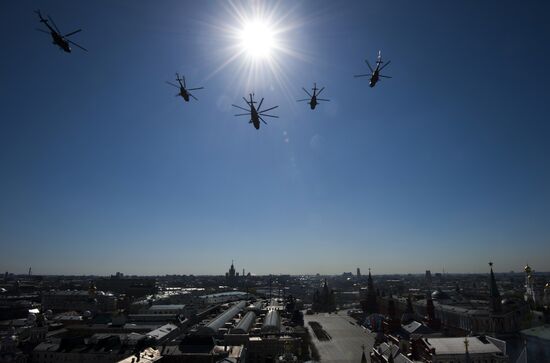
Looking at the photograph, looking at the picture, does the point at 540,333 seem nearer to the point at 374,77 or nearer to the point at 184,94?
the point at 374,77

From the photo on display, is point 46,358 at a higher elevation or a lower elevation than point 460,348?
lower

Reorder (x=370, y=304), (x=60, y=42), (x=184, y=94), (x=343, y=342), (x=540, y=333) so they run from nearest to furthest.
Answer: (x=60, y=42), (x=184, y=94), (x=540, y=333), (x=343, y=342), (x=370, y=304)

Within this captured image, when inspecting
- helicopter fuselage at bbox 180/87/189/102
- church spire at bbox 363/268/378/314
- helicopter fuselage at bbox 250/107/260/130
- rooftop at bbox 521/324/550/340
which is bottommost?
church spire at bbox 363/268/378/314

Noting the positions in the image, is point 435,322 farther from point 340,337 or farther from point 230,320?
point 230,320

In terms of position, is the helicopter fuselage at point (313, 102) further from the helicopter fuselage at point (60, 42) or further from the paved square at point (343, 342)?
the paved square at point (343, 342)

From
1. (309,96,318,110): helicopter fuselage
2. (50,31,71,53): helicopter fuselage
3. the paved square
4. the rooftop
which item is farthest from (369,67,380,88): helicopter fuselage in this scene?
the paved square

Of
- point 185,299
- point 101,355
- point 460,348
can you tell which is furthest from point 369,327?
point 185,299

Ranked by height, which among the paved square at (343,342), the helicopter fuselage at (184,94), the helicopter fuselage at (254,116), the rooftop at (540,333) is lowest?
the paved square at (343,342)

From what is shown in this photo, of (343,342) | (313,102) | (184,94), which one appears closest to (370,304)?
(343,342)

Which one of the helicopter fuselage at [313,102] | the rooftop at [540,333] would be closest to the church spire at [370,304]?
the rooftop at [540,333]

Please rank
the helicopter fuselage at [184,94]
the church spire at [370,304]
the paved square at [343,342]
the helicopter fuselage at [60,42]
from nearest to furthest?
the helicopter fuselage at [60,42] < the helicopter fuselage at [184,94] < the paved square at [343,342] < the church spire at [370,304]

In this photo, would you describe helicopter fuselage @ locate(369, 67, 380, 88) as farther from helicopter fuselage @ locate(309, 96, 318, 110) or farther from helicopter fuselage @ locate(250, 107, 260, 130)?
→ helicopter fuselage @ locate(250, 107, 260, 130)
